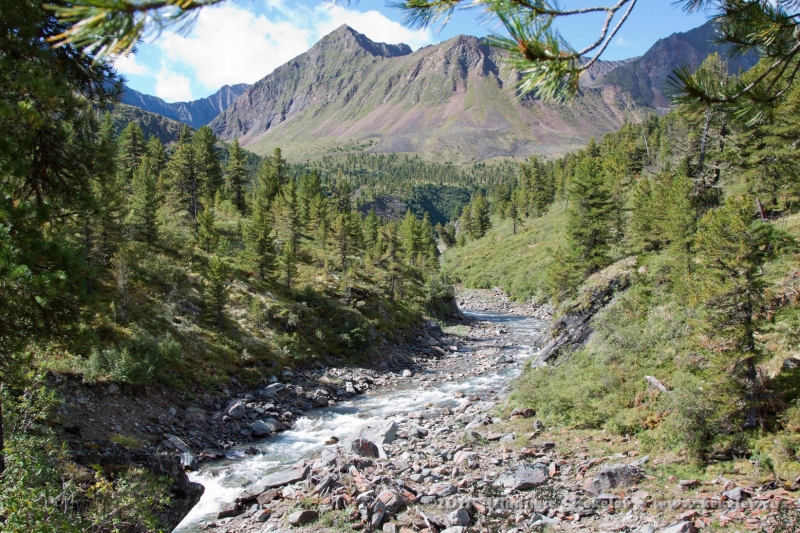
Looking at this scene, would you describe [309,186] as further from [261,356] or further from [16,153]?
[16,153]

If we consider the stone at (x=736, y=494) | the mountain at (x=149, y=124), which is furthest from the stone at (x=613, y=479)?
the mountain at (x=149, y=124)

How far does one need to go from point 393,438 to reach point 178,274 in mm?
18683

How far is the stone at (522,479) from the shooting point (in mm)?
11281

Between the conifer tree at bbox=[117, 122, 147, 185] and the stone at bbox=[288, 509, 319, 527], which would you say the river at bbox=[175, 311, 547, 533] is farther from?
the conifer tree at bbox=[117, 122, 147, 185]

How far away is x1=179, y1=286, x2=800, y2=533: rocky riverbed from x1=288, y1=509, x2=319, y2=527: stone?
0.03m

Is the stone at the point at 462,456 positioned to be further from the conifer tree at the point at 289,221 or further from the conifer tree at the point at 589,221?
the conifer tree at the point at 289,221

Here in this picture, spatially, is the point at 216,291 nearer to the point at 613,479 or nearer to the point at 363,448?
the point at 363,448

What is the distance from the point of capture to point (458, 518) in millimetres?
9570

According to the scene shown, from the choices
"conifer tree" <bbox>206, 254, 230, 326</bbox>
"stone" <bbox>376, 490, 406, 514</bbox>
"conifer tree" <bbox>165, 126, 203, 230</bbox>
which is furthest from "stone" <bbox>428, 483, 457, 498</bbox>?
"conifer tree" <bbox>165, 126, 203, 230</bbox>

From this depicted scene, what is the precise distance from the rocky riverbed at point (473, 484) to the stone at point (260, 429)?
2.37 feet

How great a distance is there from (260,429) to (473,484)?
10.1 meters

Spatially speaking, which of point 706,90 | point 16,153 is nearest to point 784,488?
point 706,90

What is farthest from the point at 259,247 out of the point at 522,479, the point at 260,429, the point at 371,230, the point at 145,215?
the point at 371,230

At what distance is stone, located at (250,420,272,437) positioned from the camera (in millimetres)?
17859
